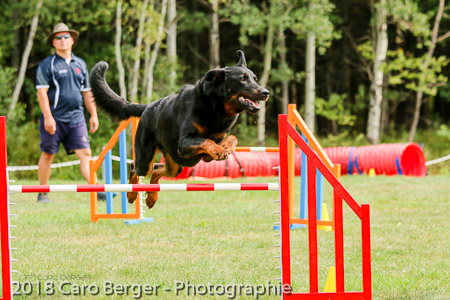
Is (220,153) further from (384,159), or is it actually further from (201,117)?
(384,159)

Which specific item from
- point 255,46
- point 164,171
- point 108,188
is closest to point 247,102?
point 108,188

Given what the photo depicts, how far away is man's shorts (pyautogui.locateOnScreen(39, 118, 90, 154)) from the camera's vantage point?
7.12m

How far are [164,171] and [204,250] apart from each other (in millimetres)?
825

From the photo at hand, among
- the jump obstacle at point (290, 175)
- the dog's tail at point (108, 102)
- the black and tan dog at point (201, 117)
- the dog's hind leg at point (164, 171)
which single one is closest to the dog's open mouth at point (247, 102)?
the black and tan dog at point (201, 117)

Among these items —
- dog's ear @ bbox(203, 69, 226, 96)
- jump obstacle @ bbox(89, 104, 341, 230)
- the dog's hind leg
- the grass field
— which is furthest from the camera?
jump obstacle @ bbox(89, 104, 341, 230)

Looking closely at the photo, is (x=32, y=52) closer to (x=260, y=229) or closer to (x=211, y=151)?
(x=260, y=229)

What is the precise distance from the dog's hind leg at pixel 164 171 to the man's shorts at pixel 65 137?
2522 mm

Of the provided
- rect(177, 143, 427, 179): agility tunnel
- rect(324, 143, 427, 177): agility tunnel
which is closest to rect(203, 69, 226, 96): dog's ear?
rect(177, 143, 427, 179): agility tunnel

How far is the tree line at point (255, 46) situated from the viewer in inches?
634

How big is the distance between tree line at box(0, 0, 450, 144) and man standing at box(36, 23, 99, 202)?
25.8 feet

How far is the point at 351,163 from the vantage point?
13.6 metres

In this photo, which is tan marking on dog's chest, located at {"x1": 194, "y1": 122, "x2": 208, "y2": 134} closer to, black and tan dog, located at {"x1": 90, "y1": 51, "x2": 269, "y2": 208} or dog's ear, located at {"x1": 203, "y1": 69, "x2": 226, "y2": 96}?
black and tan dog, located at {"x1": 90, "y1": 51, "x2": 269, "y2": 208}

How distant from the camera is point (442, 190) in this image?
32.2 ft

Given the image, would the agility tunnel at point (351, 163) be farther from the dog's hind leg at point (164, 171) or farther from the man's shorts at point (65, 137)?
the dog's hind leg at point (164, 171)
